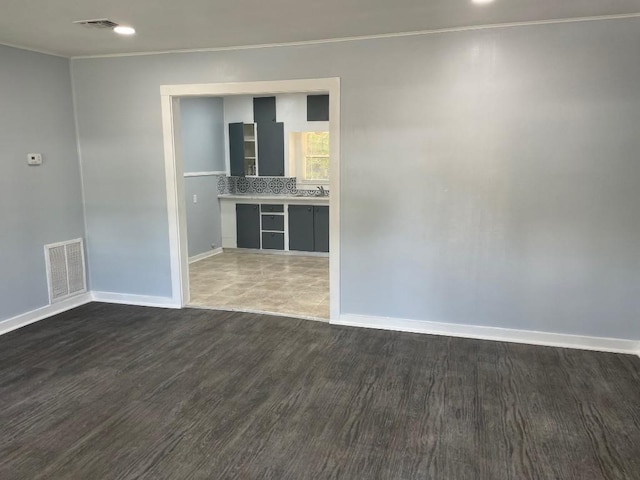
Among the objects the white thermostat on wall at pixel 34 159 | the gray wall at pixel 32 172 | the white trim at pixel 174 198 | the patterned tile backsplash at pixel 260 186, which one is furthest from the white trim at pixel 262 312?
the patterned tile backsplash at pixel 260 186

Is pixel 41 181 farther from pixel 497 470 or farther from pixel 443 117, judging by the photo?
pixel 497 470

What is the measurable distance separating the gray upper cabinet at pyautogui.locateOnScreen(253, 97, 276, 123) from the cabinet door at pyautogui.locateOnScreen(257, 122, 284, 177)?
0.09 meters

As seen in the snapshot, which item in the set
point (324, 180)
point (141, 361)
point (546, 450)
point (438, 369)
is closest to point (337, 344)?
point (438, 369)

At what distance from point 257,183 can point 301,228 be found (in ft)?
3.88

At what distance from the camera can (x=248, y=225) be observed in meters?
7.62

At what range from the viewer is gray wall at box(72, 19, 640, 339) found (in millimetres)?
3559

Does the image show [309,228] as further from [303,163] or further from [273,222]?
[303,163]

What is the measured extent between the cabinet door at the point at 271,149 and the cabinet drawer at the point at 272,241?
3.14 feet

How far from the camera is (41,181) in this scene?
4.54m

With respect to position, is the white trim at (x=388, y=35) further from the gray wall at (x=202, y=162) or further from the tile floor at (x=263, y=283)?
the tile floor at (x=263, y=283)

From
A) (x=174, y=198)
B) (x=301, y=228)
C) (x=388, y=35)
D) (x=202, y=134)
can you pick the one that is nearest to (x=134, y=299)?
(x=174, y=198)

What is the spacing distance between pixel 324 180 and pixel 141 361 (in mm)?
4721

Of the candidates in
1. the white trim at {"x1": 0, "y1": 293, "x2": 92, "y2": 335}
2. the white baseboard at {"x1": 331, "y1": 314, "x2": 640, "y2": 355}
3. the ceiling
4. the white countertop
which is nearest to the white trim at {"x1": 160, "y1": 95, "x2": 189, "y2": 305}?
the ceiling

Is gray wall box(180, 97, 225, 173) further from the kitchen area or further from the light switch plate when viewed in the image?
the light switch plate
